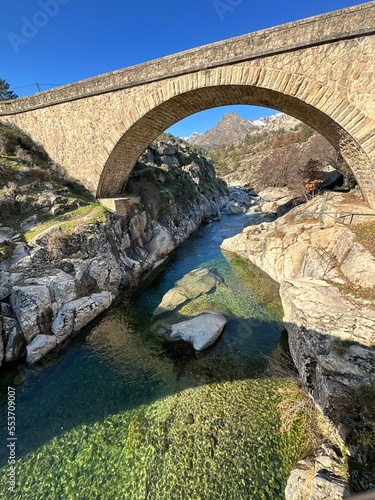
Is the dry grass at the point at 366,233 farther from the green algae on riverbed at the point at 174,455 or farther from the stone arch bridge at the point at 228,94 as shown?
the green algae on riverbed at the point at 174,455

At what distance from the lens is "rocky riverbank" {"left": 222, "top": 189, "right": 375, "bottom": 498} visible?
11.8ft

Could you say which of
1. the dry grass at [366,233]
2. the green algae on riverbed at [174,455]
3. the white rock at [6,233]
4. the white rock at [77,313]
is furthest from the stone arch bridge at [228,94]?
the green algae on riverbed at [174,455]

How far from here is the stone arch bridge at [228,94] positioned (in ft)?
22.1

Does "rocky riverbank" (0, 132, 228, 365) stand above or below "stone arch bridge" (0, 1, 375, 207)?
below

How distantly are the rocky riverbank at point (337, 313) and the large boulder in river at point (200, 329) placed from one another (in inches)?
81.6

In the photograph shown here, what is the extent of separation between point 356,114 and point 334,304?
19.9 feet

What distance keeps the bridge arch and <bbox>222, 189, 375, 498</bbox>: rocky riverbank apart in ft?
7.69

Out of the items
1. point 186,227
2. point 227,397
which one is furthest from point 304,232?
point 186,227

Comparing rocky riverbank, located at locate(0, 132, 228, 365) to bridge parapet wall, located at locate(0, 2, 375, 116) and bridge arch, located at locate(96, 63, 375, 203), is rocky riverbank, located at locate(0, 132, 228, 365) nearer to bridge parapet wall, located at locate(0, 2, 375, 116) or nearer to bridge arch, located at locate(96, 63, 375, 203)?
bridge arch, located at locate(96, 63, 375, 203)

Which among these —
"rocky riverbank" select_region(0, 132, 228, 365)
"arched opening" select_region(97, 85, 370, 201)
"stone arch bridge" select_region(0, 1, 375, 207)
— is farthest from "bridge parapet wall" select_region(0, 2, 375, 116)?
"rocky riverbank" select_region(0, 132, 228, 365)

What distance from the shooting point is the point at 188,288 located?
9.38 metres

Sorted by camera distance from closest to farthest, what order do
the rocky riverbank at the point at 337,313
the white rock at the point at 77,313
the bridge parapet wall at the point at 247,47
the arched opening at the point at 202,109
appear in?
the rocky riverbank at the point at 337,313
the bridge parapet wall at the point at 247,47
the white rock at the point at 77,313
the arched opening at the point at 202,109

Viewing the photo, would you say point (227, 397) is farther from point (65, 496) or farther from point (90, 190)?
point (90, 190)

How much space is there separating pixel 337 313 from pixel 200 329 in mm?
3703
